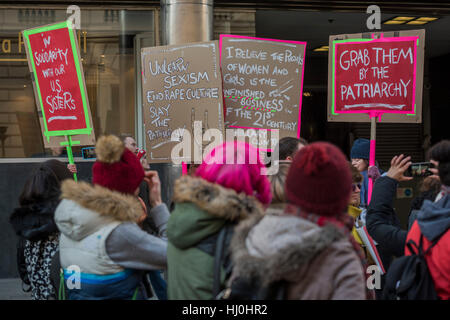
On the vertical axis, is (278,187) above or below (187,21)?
below

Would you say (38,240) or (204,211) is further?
(38,240)

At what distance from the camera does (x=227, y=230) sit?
2.23 meters

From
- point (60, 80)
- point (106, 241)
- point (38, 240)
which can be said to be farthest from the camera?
point (60, 80)

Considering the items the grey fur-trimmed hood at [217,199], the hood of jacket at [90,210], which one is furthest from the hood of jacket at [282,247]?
the hood of jacket at [90,210]

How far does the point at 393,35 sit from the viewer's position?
187 inches

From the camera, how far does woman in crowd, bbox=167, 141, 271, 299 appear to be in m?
2.21

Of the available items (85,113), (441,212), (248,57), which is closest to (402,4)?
(248,57)

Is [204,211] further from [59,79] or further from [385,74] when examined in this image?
[385,74]

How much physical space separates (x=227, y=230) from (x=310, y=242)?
1.59 feet

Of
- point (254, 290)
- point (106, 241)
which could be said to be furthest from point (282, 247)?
point (106, 241)

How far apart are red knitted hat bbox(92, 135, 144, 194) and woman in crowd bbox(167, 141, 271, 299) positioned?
1.68 ft

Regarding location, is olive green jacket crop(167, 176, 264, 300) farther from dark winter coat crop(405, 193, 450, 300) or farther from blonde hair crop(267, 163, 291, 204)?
dark winter coat crop(405, 193, 450, 300)
